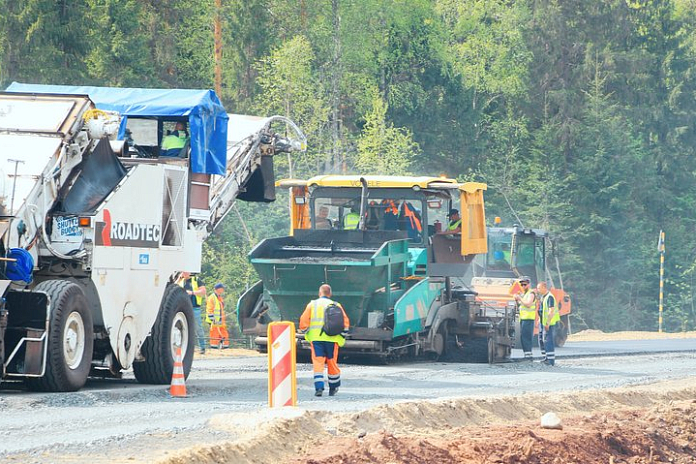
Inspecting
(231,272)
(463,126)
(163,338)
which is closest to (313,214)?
(163,338)

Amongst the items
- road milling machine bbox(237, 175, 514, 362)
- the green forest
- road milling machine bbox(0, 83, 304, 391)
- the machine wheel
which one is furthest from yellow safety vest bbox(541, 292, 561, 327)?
the green forest

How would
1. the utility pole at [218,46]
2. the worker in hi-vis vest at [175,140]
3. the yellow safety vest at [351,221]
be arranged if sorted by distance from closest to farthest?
the worker in hi-vis vest at [175,140] < the yellow safety vest at [351,221] < the utility pole at [218,46]

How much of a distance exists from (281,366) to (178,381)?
6.84ft

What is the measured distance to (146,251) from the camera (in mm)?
16031

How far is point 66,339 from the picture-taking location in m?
14.2

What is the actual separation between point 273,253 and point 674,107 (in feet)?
138

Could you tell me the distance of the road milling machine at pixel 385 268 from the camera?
20.5 m

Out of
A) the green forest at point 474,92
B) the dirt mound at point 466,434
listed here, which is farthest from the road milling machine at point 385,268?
the green forest at point 474,92

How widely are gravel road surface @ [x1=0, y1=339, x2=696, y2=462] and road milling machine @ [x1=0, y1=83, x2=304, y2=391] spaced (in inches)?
19.9

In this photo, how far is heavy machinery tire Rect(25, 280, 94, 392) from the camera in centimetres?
1398

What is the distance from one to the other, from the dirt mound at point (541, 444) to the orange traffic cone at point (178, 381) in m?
3.78

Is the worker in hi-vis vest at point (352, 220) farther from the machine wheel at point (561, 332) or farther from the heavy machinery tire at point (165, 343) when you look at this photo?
the machine wheel at point (561, 332)

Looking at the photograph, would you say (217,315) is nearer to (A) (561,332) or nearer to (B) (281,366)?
(A) (561,332)

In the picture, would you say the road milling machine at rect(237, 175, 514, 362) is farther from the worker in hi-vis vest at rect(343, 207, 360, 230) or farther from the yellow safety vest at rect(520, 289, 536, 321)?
the yellow safety vest at rect(520, 289, 536, 321)
